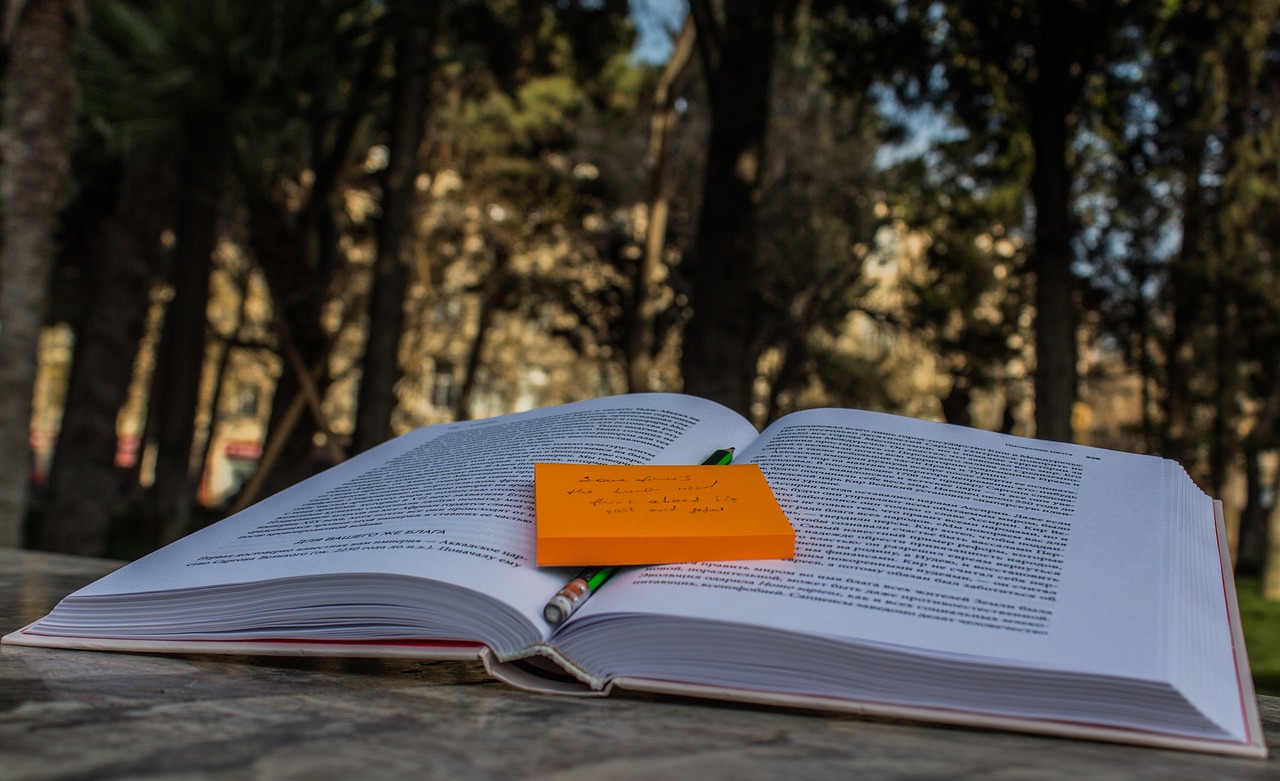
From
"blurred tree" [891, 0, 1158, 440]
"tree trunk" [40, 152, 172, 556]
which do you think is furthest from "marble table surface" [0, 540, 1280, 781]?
"tree trunk" [40, 152, 172, 556]

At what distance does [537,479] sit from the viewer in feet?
3.91

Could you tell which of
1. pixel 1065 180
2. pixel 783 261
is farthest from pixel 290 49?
pixel 783 261

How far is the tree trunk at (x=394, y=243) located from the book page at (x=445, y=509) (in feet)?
16.7

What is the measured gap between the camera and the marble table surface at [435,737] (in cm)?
69

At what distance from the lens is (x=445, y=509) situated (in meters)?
1.18

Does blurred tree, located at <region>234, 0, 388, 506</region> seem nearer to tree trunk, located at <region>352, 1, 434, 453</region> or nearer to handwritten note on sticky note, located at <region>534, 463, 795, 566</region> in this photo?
tree trunk, located at <region>352, 1, 434, 453</region>

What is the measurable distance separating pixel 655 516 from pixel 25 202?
421cm

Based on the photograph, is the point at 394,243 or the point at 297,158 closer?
the point at 297,158

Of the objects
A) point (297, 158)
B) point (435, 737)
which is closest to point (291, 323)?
point (297, 158)

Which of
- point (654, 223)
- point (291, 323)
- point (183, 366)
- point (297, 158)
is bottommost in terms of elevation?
point (183, 366)

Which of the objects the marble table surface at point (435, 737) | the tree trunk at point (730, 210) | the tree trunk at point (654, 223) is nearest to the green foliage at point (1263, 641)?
the tree trunk at point (730, 210)

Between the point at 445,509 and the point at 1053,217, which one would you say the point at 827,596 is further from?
the point at 1053,217

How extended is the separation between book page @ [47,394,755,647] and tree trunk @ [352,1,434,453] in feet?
16.7

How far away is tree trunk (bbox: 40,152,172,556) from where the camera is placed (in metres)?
6.43
